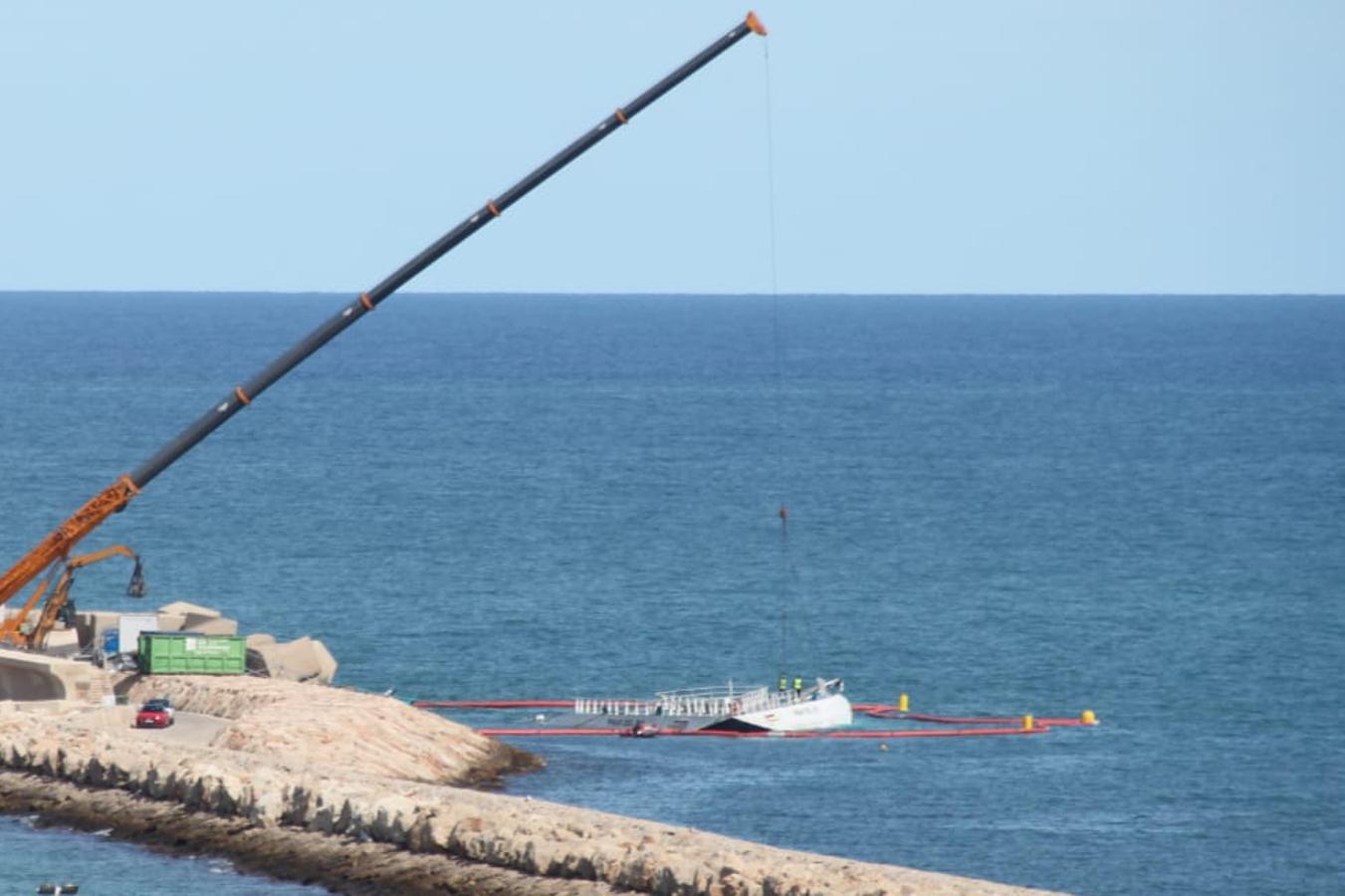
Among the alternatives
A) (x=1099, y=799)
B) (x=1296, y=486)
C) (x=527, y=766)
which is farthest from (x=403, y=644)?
(x=1296, y=486)

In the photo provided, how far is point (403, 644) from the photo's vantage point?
10000 centimetres

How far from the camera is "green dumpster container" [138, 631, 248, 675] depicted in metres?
76.2

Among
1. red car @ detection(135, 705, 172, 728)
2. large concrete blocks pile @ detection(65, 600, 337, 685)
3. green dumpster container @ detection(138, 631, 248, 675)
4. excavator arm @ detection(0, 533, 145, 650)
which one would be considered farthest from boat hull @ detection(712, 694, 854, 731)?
red car @ detection(135, 705, 172, 728)

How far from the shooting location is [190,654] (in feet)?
252

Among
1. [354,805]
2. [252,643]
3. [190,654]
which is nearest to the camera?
[354,805]

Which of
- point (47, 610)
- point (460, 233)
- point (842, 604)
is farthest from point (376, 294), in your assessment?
point (842, 604)

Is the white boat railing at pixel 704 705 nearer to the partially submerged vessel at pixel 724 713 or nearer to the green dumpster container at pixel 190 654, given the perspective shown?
the partially submerged vessel at pixel 724 713

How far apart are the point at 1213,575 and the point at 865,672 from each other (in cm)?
3432

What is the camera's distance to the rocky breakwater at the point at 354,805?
5316 cm

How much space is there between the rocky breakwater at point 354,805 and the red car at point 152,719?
0.43m

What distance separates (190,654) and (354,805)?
19.3 meters

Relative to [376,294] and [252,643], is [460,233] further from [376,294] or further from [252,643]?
[252,643]

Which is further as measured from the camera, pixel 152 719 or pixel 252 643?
pixel 252 643

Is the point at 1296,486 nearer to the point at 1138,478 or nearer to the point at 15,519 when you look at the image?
the point at 1138,478
